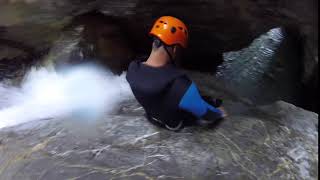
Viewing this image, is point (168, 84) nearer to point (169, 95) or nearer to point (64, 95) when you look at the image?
point (169, 95)

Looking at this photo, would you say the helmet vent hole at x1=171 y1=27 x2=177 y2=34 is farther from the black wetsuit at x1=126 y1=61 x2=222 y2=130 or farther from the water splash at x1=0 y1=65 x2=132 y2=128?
the water splash at x1=0 y1=65 x2=132 y2=128

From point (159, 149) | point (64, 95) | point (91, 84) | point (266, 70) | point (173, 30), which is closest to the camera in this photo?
point (159, 149)

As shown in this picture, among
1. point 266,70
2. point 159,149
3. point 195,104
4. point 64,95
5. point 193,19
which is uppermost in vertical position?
point 193,19

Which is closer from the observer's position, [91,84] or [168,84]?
[168,84]

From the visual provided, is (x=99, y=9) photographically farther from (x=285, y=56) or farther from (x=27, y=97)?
(x=285, y=56)

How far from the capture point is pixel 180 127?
3381 mm

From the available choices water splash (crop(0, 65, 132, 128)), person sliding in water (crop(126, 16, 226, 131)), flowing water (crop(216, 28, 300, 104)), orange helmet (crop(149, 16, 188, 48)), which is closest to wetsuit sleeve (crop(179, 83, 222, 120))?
person sliding in water (crop(126, 16, 226, 131))

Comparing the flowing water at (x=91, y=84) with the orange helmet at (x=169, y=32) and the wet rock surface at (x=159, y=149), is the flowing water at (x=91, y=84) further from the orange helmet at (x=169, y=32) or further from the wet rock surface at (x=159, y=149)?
the orange helmet at (x=169, y=32)

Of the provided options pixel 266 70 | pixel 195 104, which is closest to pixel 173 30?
pixel 195 104

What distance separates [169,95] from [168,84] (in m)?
0.08

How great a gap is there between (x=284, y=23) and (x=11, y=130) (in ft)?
9.11

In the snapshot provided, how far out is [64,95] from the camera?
4.55 m

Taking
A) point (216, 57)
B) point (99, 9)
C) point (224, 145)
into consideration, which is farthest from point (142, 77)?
point (216, 57)

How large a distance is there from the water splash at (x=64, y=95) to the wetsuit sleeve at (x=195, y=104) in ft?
2.78
